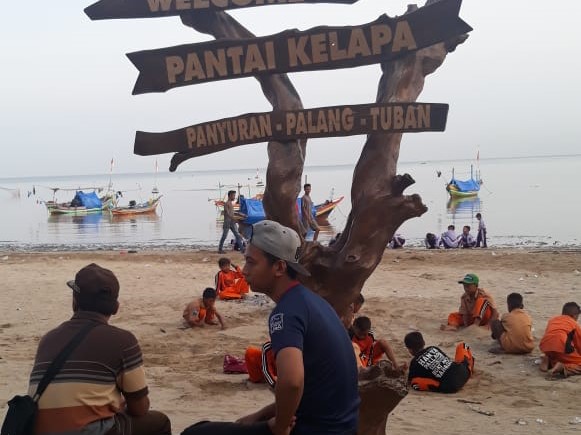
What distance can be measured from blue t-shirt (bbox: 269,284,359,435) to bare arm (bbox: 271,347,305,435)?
11 cm

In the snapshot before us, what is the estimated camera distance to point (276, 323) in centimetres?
273

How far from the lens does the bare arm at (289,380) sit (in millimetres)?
2598

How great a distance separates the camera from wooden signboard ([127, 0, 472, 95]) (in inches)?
250

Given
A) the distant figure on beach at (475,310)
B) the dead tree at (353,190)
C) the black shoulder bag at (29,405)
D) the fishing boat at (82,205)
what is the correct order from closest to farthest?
the black shoulder bag at (29,405) → the dead tree at (353,190) → the distant figure on beach at (475,310) → the fishing boat at (82,205)

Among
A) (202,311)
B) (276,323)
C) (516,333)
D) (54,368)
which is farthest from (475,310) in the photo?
(54,368)

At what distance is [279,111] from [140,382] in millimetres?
3778

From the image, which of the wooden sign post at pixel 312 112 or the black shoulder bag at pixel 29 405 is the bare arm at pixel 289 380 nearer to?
the black shoulder bag at pixel 29 405

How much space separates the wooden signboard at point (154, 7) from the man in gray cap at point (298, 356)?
4318mm

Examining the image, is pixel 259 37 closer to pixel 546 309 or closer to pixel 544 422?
pixel 544 422

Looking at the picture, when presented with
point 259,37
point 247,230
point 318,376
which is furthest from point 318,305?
point 247,230

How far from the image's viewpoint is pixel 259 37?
6.39 meters

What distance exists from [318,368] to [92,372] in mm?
1137

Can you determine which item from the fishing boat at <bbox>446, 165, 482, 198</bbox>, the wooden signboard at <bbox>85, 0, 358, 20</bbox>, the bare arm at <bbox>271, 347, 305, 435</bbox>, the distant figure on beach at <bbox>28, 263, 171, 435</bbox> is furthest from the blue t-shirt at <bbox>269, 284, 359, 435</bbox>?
the fishing boat at <bbox>446, 165, 482, 198</bbox>

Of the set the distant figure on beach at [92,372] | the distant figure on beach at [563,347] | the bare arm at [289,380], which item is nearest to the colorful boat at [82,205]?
the distant figure on beach at [563,347]
